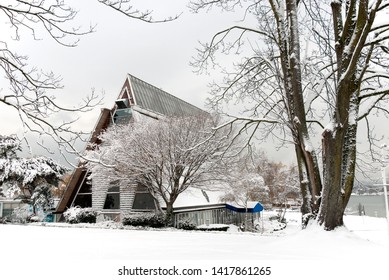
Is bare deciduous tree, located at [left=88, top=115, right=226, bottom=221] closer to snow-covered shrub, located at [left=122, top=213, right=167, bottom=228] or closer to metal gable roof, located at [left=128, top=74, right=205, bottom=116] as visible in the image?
snow-covered shrub, located at [left=122, top=213, right=167, bottom=228]

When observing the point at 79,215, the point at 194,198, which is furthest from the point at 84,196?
the point at 194,198

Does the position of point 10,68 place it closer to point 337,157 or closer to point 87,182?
point 337,157

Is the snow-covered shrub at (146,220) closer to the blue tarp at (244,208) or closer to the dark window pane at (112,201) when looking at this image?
the dark window pane at (112,201)

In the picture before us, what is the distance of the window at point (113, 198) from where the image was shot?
932 inches

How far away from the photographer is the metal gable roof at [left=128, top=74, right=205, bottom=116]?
80.9ft

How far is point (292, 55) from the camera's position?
28.7 feet

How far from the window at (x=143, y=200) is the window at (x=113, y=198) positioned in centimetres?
182

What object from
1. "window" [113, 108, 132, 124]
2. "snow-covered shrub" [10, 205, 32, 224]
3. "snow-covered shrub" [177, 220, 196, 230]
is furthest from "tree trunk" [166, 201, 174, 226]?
"snow-covered shrub" [10, 205, 32, 224]

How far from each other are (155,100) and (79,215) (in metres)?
10.3

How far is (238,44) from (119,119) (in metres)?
14.7

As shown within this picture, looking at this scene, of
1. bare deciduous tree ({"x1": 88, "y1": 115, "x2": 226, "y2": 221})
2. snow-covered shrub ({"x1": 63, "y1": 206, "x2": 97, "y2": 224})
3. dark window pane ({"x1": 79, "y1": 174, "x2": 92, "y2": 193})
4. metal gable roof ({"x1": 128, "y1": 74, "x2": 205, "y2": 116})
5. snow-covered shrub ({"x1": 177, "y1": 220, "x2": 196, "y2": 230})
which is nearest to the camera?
bare deciduous tree ({"x1": 88, "y1": 115, "x2": 226, "y2": 221})

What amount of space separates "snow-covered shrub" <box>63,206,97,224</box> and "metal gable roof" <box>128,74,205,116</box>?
8050mm

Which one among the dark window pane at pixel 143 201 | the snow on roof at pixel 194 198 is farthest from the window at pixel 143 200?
the snow on roof at pixel 194 198

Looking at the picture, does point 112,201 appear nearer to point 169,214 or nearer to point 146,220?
point 146,220
